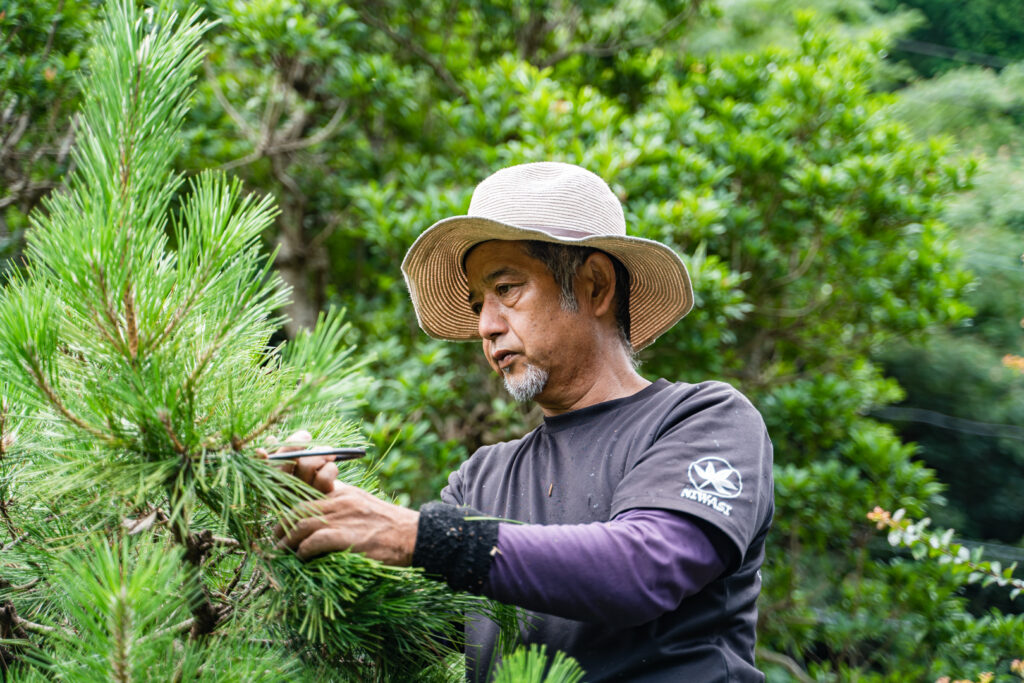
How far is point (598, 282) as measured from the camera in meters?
1.84

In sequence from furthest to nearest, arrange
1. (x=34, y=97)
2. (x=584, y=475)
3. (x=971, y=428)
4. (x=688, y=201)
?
1. (x=971, y=428)
2. (x=688, y=201)
3. (x=34, y=97)
4. (x=584, y=475)

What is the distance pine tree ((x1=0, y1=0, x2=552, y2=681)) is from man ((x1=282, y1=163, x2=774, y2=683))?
94 millimetres

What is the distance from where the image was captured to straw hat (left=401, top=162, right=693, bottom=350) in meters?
1.69

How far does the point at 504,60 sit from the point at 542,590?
3385mm

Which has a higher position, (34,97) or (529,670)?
(34,97)

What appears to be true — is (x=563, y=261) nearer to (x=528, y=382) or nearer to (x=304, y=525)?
(x=528, y=382)

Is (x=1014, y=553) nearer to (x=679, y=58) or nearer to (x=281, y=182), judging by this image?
(x=679, y=58)

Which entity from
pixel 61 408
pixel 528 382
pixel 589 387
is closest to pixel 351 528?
pixel 61 408

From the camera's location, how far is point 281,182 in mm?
4695

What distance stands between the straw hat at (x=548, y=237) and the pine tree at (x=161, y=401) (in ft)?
2.27

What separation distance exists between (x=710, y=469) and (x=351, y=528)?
596 millimetres

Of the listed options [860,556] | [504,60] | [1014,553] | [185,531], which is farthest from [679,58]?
[1014,553]

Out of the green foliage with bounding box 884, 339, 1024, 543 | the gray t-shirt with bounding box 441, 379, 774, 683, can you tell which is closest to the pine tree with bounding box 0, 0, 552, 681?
the gray t-shirt with bounding box 441, 379, 774, 683

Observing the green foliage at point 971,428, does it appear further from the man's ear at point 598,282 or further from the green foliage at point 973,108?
the man's ear at point 598,282
